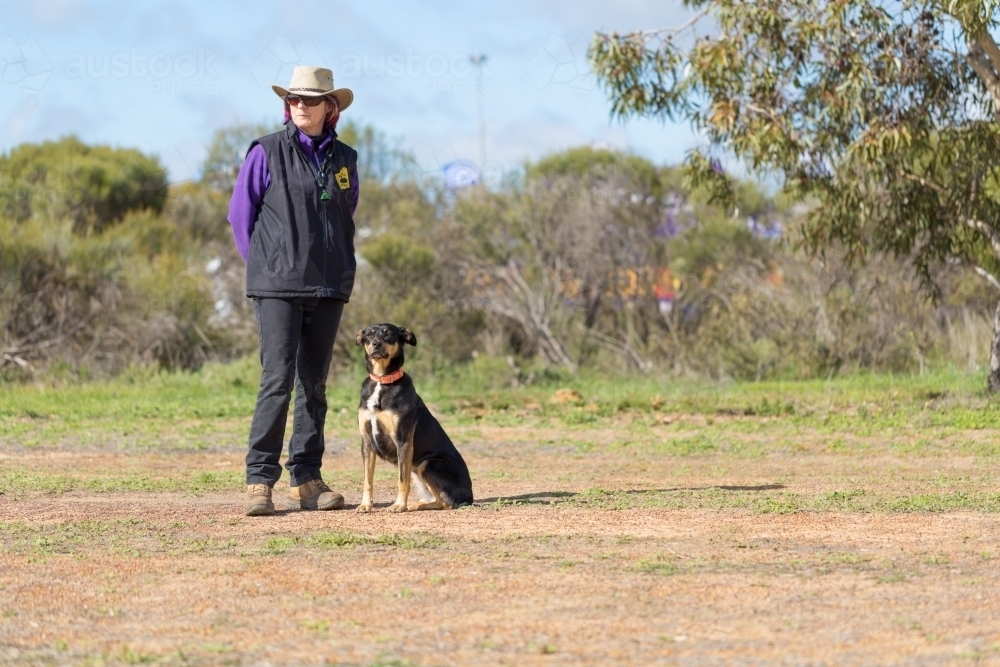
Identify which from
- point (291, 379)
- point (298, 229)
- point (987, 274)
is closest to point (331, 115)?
point (298, 229)

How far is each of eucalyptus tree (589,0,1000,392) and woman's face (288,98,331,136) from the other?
6.89m

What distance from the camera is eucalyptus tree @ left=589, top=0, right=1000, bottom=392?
1376 cm

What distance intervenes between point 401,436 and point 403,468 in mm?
178

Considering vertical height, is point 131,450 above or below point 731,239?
below

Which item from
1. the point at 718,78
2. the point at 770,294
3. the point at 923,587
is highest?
the point at 718,78

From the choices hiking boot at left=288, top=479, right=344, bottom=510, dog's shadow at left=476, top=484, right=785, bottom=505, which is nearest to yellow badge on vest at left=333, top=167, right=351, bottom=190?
hiking boot at left=288, top=479, right=344, bottom=510

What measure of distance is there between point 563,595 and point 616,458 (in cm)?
571

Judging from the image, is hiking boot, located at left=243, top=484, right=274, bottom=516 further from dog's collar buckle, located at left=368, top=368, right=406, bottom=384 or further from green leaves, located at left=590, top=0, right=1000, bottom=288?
green leaves, located at left=590, top=0, right=1000, bottom=288

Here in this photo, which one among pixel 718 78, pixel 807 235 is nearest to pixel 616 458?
pixel 718 78

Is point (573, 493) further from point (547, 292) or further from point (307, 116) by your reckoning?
point (547, 292)

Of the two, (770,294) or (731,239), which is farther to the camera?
(731,239)

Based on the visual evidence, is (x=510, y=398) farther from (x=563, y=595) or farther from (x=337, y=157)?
(x=563, y=595)

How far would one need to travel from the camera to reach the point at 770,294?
19312mm

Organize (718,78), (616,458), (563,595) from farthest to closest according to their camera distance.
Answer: (718,78) → (616,458) → (563,595)
